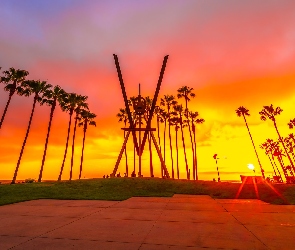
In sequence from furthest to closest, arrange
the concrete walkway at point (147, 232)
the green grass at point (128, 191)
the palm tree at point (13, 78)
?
the palm tree at point (13, 78), the green grass at point (128, 191), the concrete walkway at point (147, 232)

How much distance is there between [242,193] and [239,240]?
476 inches

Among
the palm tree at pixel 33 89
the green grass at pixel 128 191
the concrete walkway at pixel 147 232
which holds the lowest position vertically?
the concrete walkway at pixel 147 232

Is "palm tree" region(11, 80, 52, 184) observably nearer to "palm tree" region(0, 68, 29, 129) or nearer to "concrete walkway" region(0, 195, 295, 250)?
"palm tree" region(0, 68, 29, 129)

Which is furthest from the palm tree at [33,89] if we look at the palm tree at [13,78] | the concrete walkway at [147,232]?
the concrete walkway at [147,232]

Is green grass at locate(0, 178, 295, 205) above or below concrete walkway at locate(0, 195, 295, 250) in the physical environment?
above

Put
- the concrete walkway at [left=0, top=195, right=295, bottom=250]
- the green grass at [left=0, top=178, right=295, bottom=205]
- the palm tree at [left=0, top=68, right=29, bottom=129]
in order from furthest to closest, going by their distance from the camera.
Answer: the palm tree at [left=0, top=68, right=29, bottom=129]
the green grass at [left=0, top=178, right=295, bottom=205]
the concrete walkway at [left=0, top=195, right=295, bottom=250]

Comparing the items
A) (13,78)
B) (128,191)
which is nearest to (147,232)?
(128,191)

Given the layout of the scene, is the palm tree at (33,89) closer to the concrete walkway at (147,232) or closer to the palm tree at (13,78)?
the palm tree at (13,78)

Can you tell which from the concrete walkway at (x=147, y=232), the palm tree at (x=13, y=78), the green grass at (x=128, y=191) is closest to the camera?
the concrete walkway at (x=147, y=232)

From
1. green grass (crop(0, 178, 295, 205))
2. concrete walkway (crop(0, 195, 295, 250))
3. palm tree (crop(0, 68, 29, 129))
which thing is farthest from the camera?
palm tree (crop(0, 68, 29, 129))

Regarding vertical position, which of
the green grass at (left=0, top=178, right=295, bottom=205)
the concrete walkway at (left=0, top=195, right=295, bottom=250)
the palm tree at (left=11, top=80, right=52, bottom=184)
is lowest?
the concrete walkway at (left=0, top=195, right=295, bottom=250)

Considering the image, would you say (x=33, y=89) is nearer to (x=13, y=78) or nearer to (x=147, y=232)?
(x=13, y=78)

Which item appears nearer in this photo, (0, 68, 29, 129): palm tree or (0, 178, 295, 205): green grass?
(0, 178, 295, 205): green grass

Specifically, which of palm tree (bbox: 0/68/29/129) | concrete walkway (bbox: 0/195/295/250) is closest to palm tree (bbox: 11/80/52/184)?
palm tree (bbox: 0/68/29/129)
